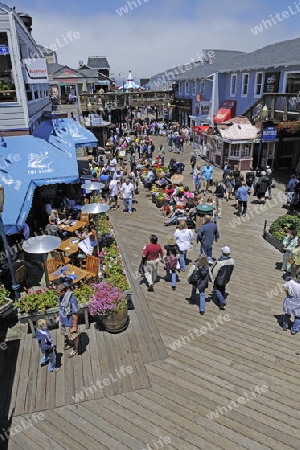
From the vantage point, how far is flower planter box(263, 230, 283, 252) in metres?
12.0

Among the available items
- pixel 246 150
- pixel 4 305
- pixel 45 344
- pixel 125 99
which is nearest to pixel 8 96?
pixel 4 305

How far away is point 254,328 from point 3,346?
594 cm

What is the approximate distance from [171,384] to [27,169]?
26.7ft

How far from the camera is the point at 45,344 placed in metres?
6.50

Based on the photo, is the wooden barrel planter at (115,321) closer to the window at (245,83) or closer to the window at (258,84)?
the window at (258,84)

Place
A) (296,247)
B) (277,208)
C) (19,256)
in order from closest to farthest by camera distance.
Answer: (296,247) → (19,256) → (277,208)

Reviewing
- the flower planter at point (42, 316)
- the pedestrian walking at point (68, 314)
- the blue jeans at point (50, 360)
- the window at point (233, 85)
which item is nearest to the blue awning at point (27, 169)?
the flower planter at point (42, 316)

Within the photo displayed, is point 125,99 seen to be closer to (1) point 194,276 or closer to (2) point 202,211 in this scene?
(2) point 202,211

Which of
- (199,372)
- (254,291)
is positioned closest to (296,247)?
(254,291)

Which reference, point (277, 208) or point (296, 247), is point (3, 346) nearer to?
point (296, 247)

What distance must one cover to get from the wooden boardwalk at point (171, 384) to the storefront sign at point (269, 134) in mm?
14131

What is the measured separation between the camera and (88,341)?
7547mm

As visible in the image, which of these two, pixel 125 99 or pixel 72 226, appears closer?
pixel 72 226

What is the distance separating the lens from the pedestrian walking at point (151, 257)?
8.83 metres
